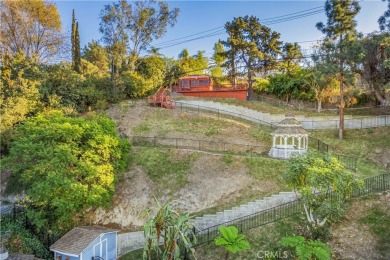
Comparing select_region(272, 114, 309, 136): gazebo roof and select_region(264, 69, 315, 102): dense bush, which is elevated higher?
select_region(264, 69, 315, 102): dense bush

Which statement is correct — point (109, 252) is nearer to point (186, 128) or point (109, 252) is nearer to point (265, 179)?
point (265, 179)

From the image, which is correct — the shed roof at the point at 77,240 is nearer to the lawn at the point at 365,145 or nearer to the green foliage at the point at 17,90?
the green foliage at the point at 17,90

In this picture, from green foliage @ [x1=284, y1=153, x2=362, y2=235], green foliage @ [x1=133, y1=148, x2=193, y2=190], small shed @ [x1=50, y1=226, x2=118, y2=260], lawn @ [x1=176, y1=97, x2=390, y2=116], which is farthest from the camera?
lawn @ [x1=176, y1=97, x2=390, y2=116]

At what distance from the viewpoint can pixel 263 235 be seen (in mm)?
15570

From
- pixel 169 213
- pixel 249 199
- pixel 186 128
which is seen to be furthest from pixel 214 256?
pixel 186 128

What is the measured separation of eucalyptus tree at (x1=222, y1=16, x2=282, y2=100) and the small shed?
29.3 metres

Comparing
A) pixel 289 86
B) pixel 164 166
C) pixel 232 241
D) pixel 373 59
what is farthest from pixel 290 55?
pixel 232 241

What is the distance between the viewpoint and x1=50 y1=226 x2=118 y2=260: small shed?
51.6ft

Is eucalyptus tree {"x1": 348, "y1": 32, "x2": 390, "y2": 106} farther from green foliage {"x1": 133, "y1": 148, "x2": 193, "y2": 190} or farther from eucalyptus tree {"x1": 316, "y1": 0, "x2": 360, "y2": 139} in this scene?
green foliage {"x1": 133, "y1": 148, "x2": 193, "y2": 190}

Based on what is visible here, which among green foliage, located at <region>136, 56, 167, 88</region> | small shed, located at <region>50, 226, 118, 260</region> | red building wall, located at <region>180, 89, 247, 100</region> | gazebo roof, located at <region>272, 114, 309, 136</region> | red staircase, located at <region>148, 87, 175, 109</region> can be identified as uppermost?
green foliage, located at <region>136, 56, 167, 88</region>

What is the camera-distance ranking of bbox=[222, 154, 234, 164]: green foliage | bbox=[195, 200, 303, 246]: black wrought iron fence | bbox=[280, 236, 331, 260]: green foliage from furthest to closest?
bbox=[222, 154, 234, 164]: green foliage < bbox=[195, 200, 303, 246]: black wrought iron fence < bbox=[280, 236, 331, 260]: green foliage

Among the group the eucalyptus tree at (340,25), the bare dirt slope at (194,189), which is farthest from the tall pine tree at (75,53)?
the eucalyptus tree at (340,25)

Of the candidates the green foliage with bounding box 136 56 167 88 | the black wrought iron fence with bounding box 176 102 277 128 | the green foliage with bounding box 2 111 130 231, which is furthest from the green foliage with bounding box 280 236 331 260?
the green foliage with bounding box 136 56 167 88

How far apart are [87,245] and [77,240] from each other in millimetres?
971
